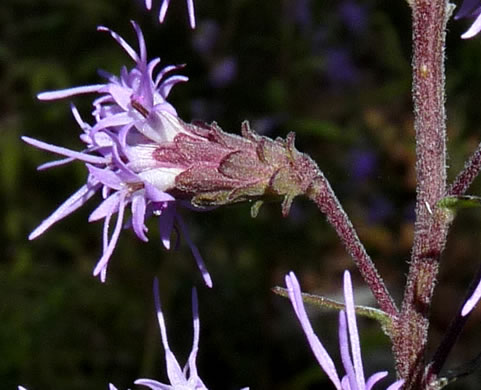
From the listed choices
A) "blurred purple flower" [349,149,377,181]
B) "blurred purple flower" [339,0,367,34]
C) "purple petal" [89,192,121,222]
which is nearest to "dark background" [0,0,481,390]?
"blurred purple flower" [349,149,377,181]

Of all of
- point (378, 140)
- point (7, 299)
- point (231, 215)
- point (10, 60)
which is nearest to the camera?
point (7, 299)

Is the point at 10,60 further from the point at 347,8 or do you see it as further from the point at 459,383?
the point at 459,383

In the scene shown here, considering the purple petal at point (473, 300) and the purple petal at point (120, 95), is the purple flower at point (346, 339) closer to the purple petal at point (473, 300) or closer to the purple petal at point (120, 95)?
the purple petal at point (473, 300)

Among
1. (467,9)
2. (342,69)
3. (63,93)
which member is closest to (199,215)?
(342,69)

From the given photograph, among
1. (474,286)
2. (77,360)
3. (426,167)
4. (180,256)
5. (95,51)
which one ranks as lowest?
(77,360)

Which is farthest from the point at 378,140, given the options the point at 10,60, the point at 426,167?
the point at 426,167

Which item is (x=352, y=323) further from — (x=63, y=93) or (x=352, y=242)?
(x=63, y=93)

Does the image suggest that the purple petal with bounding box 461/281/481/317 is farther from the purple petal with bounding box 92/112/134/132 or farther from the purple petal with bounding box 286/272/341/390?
the purple petal with bounding box 92/112/134/132
